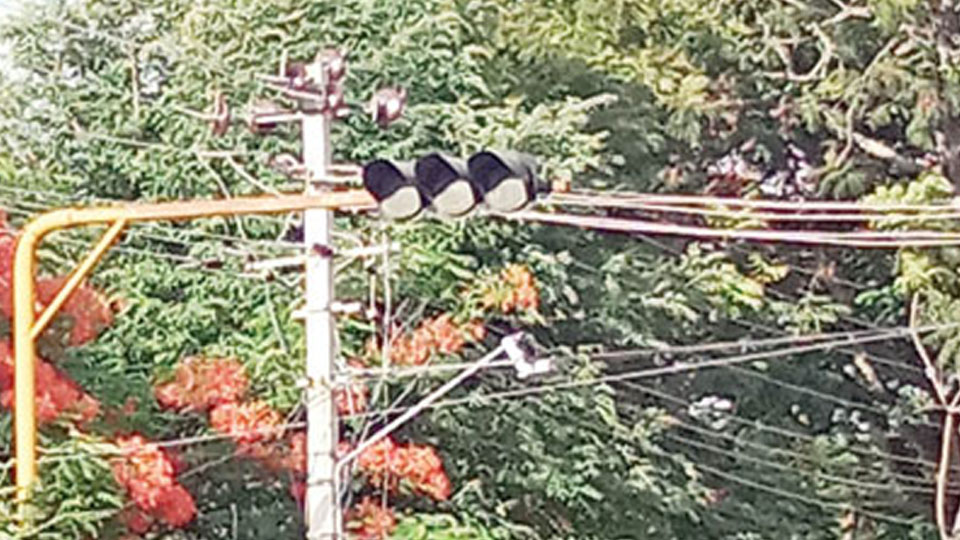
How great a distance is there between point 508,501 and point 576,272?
2.26 m

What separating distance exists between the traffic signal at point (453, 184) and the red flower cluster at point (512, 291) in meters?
7.39

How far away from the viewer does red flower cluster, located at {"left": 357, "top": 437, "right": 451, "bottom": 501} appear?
55.4ft

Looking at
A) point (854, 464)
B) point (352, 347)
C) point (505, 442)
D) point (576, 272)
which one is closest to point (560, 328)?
point (576, 272)

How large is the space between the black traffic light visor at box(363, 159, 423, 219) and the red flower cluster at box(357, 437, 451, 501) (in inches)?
258

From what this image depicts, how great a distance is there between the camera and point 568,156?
1839 centimetres

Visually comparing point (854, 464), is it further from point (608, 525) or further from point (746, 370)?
point (608, 525)

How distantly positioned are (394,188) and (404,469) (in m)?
6.83

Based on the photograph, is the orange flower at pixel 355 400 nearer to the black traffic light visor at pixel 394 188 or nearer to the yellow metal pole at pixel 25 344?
the yellow metal pole at pixel 25 344

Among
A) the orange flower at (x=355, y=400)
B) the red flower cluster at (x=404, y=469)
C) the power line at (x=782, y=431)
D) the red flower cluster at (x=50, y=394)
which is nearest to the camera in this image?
the red flower cluster at (x=50, y=394)

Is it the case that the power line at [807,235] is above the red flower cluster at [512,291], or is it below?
above

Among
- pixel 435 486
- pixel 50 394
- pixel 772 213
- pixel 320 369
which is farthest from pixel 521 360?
pixel 772 213

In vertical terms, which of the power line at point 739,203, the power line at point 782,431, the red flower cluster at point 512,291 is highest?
the power line at point 739,203

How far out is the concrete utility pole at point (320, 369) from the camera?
1271cm

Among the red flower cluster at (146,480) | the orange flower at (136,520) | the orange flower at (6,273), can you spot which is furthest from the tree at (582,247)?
the orange flower at (6,273)
